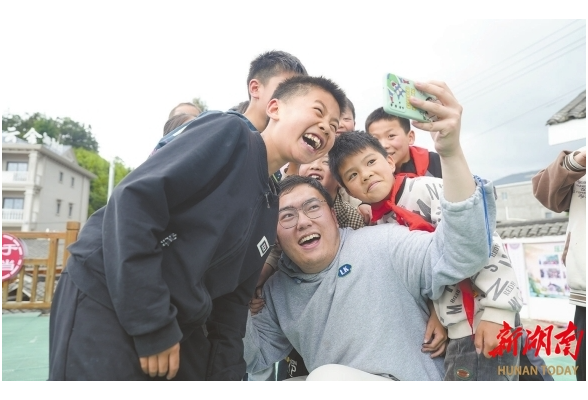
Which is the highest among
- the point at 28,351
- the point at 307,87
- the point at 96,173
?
the point at 96,173

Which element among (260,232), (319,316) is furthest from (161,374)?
(319,316)

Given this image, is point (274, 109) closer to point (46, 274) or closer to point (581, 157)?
point (581, 157)

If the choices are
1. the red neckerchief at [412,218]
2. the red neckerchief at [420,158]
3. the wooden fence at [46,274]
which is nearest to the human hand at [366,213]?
the red neckerchief at [412,218]

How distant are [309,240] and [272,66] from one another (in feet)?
4.29

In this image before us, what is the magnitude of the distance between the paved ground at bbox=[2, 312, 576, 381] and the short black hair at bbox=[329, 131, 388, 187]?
2091 millimetres

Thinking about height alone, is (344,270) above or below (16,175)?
below

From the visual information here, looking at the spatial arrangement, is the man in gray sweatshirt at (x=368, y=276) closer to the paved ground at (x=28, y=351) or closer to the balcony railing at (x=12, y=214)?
the paved ground at (x=28, y=351)

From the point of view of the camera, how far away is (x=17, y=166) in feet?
87.1

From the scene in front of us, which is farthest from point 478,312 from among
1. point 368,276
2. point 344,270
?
point 344,270

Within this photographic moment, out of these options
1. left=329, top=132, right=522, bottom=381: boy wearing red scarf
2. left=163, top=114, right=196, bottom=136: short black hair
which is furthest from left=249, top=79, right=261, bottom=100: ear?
left=329, top=132, right=522, bottom=381: boy wearing red scarf

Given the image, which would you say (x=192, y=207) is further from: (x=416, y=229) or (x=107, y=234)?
(x=416, y=229)

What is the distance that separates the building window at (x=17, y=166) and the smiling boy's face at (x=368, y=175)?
99.6 feet

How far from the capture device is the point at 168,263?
1219mm

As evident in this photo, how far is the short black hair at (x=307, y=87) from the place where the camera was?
1.73 meters
